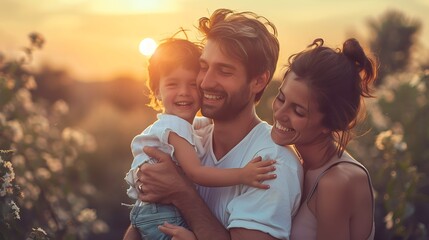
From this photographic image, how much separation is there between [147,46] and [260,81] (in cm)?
62

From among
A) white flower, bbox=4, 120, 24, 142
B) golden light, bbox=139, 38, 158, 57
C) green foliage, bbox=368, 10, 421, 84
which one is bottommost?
green foliage, bbox=368, 10, 421, 84

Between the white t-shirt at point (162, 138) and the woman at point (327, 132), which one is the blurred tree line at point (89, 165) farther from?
the woman at point (327, 132)

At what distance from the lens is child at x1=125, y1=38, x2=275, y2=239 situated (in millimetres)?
3797

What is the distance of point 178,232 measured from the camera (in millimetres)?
3689

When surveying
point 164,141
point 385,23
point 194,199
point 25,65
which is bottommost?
point 385,23

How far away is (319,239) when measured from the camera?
3521 millimetres

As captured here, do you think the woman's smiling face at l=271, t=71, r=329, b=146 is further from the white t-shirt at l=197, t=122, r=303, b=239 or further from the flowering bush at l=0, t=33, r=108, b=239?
the flowering bush at l=0, t=33, r=108, b=239

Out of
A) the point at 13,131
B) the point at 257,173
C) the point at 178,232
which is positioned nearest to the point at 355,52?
the point at 257,173

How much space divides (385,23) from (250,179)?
17.8m

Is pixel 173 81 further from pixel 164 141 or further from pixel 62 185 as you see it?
pixel 62 185

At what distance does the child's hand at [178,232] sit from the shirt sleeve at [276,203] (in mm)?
188

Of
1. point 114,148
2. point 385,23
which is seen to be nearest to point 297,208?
point 114,148

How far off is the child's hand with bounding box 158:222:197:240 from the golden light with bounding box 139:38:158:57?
2.92 feet

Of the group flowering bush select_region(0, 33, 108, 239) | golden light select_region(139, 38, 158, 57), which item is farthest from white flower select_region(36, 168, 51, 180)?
golden light select_region(139, 38, 158, 57)
